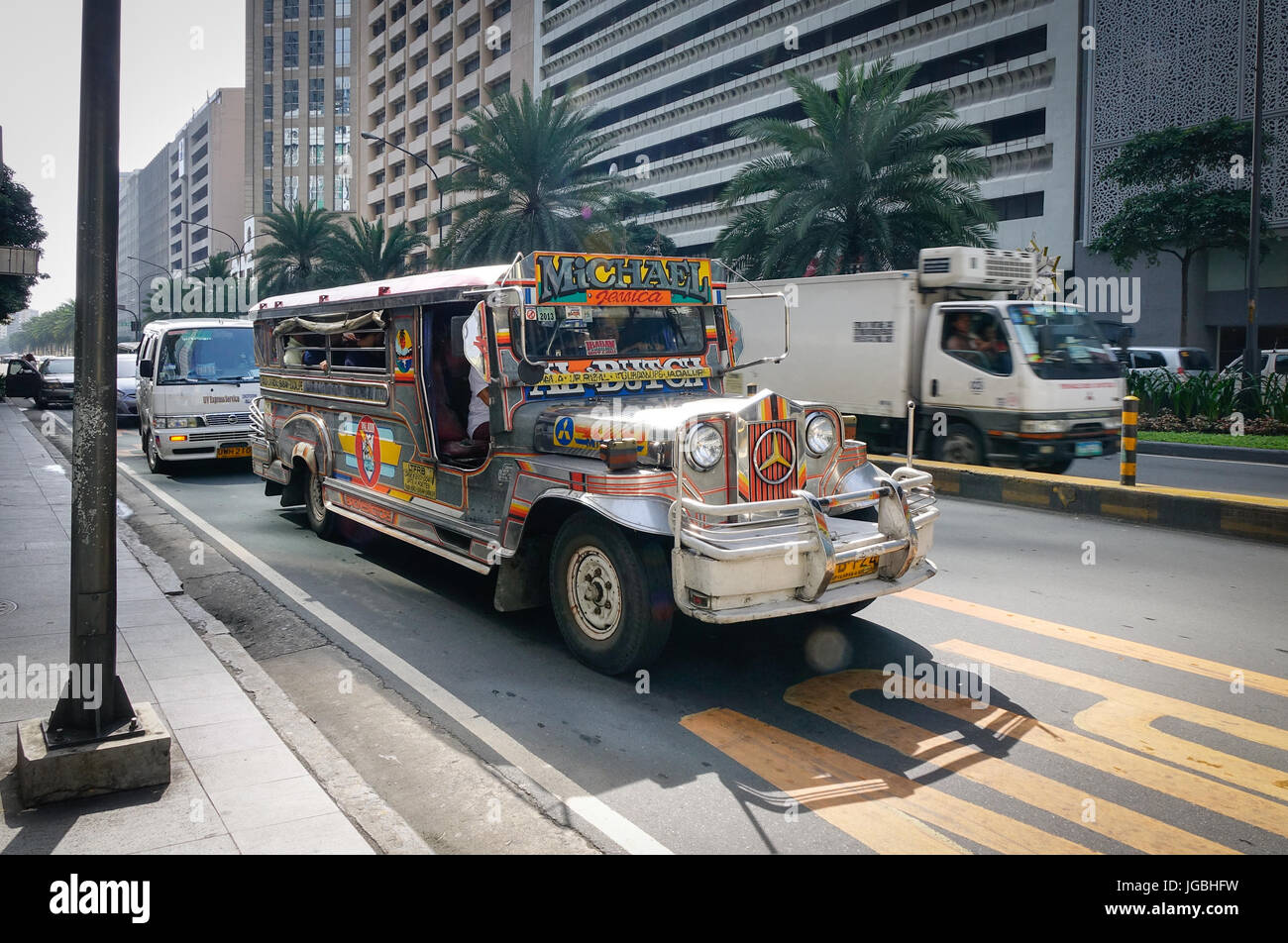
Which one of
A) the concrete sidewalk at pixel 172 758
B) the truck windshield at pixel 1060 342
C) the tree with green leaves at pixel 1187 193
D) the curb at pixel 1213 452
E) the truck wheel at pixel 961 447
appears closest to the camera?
the concrete sidewalk at pixel 172 758

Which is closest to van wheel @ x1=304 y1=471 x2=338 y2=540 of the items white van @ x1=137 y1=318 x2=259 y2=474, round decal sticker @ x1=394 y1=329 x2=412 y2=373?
round decal sticker @ x1=394 y1=329 x2=412 y2=373

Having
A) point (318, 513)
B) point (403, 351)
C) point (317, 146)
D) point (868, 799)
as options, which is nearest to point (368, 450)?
point (403, 351)

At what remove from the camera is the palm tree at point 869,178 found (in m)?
23.2

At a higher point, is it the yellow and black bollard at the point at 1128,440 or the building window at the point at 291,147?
the building window at the point at 291,147

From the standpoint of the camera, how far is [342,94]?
105m

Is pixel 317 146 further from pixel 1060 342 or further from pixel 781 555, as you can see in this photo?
pixel 781 555

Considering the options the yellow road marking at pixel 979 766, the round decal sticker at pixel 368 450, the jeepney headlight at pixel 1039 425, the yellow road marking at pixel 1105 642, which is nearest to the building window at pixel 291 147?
the jeepney headlight at pixel 1039 425

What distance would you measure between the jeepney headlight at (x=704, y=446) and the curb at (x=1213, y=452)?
14087mm

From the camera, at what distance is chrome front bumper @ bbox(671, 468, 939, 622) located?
505 cm

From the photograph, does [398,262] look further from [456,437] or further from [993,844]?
[993,844]

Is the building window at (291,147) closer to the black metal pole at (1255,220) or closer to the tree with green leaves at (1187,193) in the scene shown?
the tree with green leaves at (1187,193)

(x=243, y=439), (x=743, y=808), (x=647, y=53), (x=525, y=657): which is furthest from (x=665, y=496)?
(x=647, y=53)

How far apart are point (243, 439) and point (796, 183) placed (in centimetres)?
1492

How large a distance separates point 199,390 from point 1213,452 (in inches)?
622
